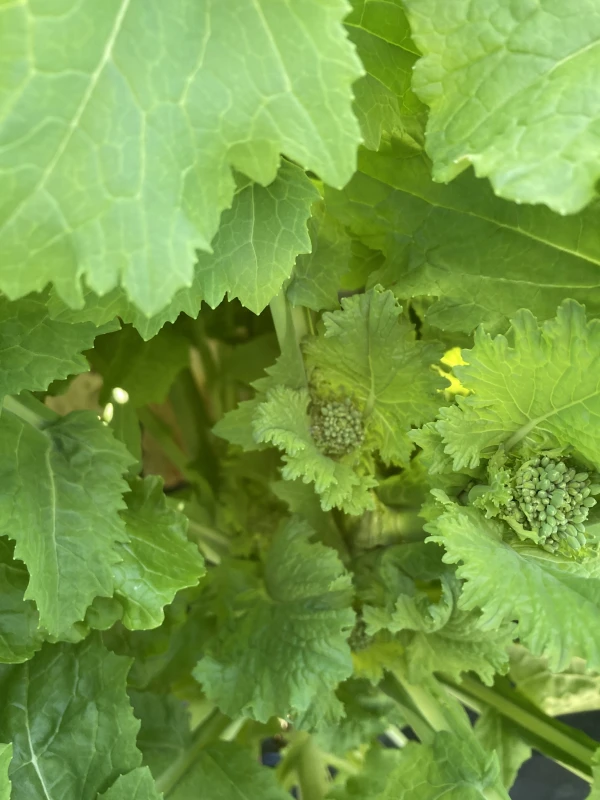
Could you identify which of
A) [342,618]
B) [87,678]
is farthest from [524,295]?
[87,678]

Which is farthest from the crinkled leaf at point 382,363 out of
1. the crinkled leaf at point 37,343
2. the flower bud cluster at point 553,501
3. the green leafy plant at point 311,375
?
the crinkled leaf at point 37,343

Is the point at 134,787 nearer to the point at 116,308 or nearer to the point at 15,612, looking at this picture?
the point at 15,612

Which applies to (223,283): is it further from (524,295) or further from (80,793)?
(80,793)

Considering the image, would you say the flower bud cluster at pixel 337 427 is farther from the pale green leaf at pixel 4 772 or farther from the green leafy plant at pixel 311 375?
the pale green leaf at pixel 4 772

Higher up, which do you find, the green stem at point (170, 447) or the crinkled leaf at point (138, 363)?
the crinkled leaf at point (138, 363)

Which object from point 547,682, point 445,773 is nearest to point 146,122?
point 445,773
